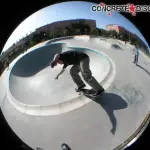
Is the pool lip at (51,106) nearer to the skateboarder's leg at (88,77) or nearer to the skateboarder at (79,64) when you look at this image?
the skateboarder at (79,64)

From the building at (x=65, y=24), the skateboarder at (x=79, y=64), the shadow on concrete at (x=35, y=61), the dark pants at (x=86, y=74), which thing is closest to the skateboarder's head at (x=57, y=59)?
the skateboarder at (x=79, y=64)

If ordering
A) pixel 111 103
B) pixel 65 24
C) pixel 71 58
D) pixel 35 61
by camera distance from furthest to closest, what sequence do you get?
pixel 35 61
pixel 111 103
pixel 65 24
pixel 71 58

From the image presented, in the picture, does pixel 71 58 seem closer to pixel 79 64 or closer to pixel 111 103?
pixel 79 64

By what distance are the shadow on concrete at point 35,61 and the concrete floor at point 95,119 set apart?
3.49ft

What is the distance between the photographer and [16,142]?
15.4 ft

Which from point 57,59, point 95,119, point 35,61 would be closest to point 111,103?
point 95,119

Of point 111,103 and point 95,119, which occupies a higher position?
point 111,103

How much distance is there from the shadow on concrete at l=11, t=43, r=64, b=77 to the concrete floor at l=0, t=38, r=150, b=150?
1.06 m

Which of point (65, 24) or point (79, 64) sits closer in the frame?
point (79, 64)

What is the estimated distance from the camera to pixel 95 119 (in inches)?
221

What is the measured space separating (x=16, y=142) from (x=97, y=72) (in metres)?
2.92

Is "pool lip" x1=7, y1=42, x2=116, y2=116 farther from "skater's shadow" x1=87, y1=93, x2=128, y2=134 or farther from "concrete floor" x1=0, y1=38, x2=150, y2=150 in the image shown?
"skater's shadow" x1=87, y1=93, x2=128, y2=134

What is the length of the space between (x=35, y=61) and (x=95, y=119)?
11.1ft

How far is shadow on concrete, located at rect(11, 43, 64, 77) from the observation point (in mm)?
7637
